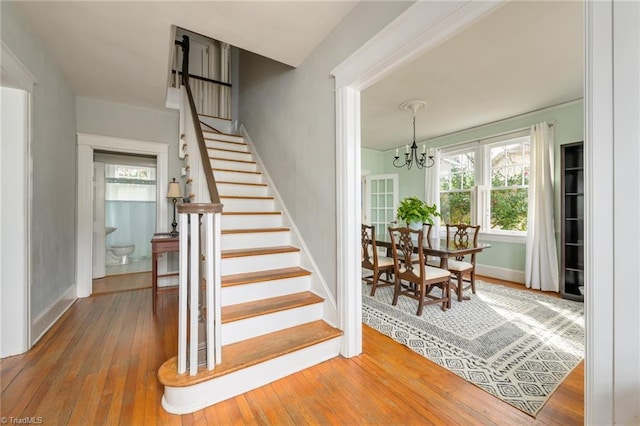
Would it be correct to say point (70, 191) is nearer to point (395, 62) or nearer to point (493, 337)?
point (395, 62)

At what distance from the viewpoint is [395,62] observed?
1.69 m

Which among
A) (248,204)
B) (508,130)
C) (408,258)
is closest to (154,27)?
(248,204)

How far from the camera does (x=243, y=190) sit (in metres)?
3.32

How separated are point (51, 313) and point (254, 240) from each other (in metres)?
2.01

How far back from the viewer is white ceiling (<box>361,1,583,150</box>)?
205 cm

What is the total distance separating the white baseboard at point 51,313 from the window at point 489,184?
5.74 metres

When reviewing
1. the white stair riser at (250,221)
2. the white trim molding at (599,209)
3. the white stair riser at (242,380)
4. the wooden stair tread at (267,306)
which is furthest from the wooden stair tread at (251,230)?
the white trim molding at (599,209)

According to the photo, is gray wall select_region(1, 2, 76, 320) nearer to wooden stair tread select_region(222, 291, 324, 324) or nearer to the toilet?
the toilet

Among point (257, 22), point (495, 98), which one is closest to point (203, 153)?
point (257, 22)

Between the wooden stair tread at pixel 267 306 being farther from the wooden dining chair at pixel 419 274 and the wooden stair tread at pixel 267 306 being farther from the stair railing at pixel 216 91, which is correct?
the stair railing at pixel 216 91

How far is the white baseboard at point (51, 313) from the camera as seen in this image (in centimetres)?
218

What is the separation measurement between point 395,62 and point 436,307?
8.44ft

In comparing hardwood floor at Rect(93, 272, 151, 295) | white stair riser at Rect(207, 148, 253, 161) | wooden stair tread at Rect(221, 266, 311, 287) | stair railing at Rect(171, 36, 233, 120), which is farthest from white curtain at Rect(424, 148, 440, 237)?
hardwood floor at Rect(93, 272, 151, 295)

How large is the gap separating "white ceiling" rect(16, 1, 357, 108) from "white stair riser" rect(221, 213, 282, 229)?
64.1 inches
